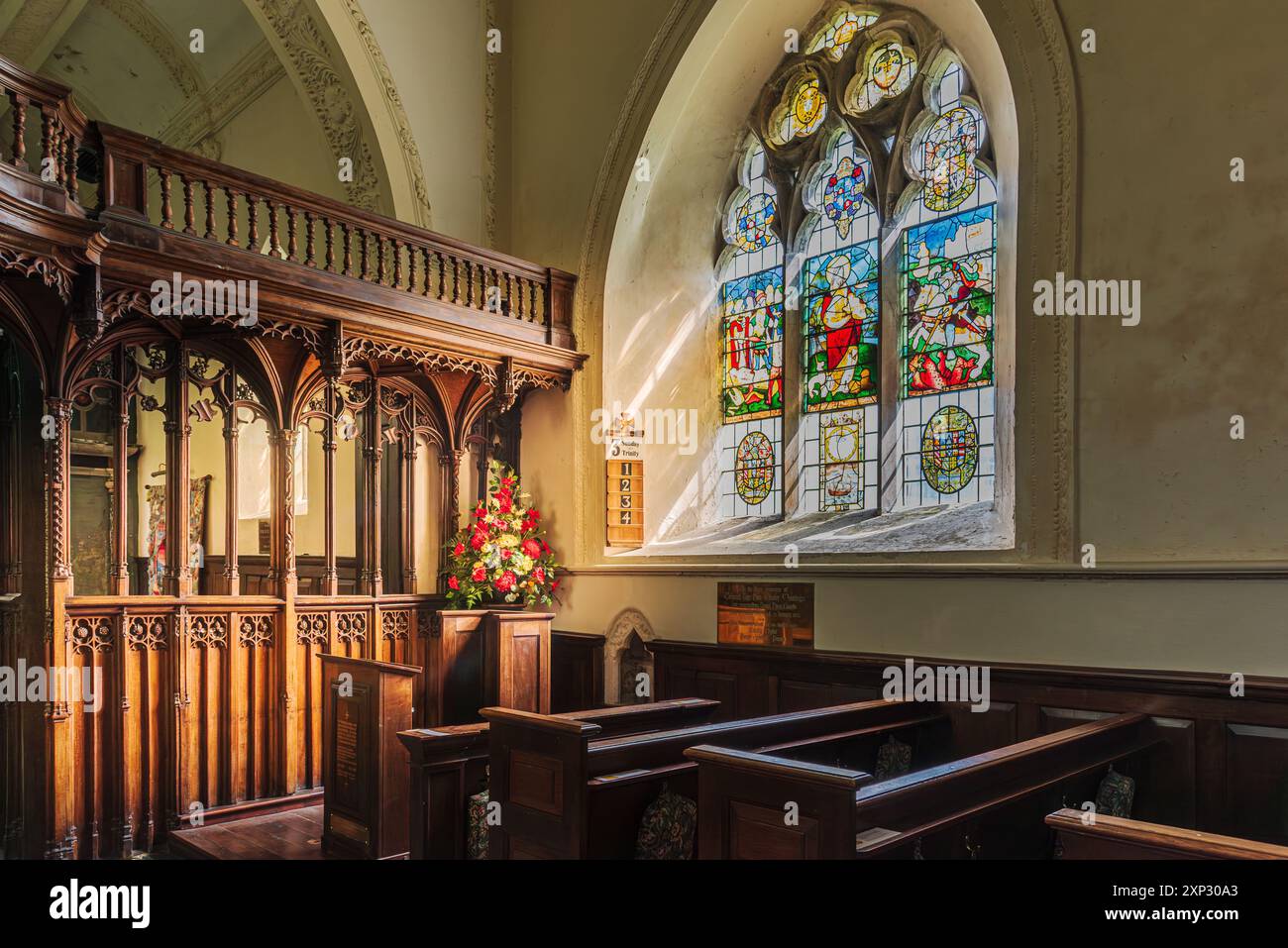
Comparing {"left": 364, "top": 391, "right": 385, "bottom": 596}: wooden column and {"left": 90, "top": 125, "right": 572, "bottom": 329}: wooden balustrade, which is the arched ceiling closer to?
{"left": 90, "top": 125, "right": 572, "bottom": 329}: wooden balustrade

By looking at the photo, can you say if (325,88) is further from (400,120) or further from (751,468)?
(751,468)

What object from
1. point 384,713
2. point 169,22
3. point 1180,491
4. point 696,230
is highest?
point 169,22

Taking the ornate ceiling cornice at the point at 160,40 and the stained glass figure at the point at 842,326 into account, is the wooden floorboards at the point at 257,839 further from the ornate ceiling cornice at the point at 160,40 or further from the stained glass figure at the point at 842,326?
the ornate ceiling cornice at the point at 160,40

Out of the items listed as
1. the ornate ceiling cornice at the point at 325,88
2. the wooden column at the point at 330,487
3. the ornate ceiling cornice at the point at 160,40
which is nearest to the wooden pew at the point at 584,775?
the wooden column at the point at 330,487

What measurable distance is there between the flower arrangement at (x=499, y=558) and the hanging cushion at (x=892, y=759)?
364 cm

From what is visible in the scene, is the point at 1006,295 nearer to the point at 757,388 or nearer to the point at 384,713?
the point at 757,388

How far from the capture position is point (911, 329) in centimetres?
722

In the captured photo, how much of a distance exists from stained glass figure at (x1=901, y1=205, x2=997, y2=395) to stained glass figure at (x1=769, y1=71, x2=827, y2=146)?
4.80 ft

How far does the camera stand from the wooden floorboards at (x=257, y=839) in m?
5.80

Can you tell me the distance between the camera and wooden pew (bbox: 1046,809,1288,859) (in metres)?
2.66

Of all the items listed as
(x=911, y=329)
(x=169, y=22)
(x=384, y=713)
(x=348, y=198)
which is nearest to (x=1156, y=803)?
(x=911, y=329)

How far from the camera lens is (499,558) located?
7.86 meters

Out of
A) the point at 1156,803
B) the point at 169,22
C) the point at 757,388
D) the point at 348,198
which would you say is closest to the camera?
the point at 1156,803

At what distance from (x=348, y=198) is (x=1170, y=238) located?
278 inches
